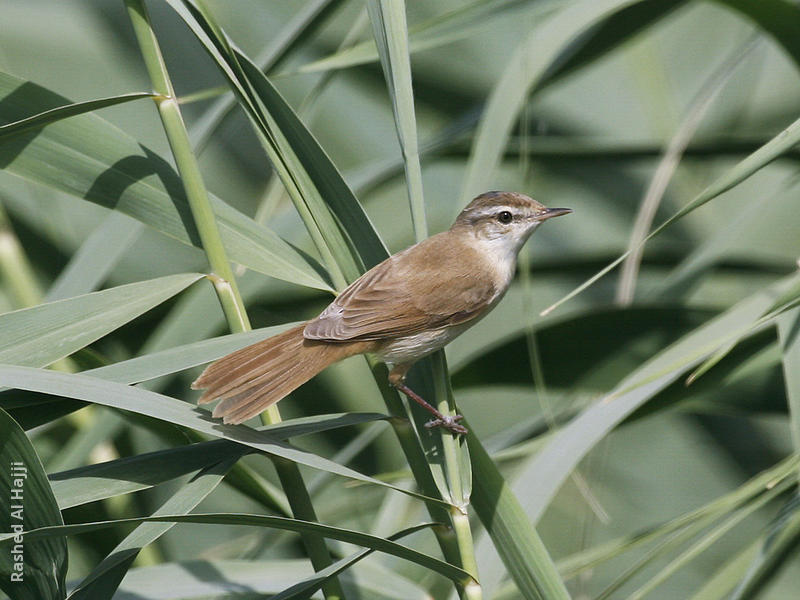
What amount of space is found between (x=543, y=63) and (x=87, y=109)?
0.83 metres

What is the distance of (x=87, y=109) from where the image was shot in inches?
48.4

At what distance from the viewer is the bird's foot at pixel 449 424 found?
121cm

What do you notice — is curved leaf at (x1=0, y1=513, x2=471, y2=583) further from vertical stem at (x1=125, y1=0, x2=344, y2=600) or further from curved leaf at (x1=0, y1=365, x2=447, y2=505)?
vertical stem at (x1=125, y1=0, x2=344, y2=600)

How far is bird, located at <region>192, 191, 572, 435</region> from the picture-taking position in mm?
1313

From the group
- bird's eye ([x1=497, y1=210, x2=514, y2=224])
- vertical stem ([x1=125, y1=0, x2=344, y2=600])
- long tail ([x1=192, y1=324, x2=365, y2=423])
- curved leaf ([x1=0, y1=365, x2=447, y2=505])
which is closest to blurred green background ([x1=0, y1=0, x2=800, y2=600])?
bird's eye ([x1=497, y1=210, x2=514, y2=224])

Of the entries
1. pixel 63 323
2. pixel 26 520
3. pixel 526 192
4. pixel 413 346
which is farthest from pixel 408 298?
pixel 526 192

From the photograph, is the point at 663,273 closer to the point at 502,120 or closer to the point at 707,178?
the point at 707,178

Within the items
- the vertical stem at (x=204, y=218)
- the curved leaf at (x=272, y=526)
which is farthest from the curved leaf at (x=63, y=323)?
the curved leaf at (x=272, y=526)

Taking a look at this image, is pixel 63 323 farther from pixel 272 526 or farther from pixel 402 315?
pixel 402 315

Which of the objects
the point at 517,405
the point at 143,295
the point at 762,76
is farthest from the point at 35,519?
the point at 762,76

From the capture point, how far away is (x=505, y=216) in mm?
1884

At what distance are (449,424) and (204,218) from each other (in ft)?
1.53

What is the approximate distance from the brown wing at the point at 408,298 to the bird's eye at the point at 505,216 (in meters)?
0.17

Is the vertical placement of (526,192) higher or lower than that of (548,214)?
higher
